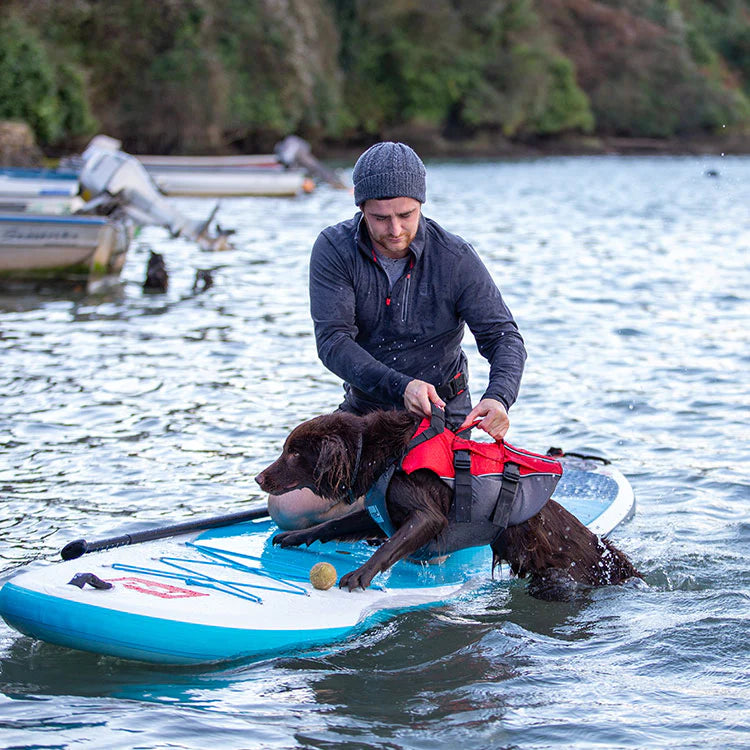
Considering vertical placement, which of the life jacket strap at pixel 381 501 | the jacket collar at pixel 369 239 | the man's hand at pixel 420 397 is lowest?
the life jacket strap at pixel 381 501

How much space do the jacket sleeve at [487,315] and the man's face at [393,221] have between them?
33 centimetres

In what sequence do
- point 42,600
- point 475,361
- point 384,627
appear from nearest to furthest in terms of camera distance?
point 42,600 < point 384,627 < point 475,361

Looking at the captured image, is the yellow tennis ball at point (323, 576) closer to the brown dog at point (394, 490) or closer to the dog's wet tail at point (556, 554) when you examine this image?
the brown dog at point (394, 490)

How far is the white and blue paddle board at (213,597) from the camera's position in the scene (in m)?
4.86

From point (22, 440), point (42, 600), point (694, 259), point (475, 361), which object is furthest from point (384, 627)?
point (694, 259)

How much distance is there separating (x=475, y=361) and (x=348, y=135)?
50.8 meters

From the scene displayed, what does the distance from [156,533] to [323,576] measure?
1112 mm

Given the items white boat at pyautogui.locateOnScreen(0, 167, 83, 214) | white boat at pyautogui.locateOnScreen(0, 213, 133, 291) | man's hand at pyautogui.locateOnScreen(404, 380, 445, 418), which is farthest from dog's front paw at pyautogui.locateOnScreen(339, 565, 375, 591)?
white boat at pyautogui.locateOnScreen(0, 167, 83, 214)

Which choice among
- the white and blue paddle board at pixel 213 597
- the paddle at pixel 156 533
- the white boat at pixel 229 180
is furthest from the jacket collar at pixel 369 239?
the white boat at pixel 229 180

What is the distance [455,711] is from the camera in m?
4.59

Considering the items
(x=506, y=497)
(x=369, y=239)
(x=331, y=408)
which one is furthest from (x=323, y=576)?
(x=331, y=408)

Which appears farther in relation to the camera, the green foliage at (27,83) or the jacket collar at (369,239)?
the green foliage at (27,83)

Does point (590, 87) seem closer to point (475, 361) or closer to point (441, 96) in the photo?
point (441, 96)

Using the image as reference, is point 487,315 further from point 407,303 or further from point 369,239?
point 369,239
